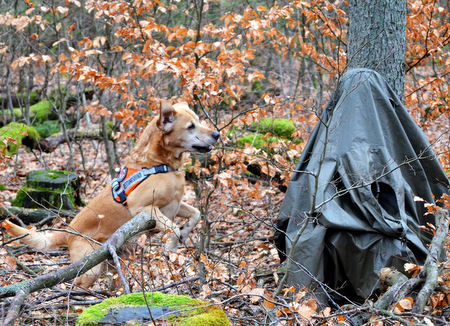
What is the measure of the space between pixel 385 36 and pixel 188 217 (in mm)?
3139

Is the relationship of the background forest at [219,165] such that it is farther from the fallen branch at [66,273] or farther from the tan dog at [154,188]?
the tan dog at [154,188]

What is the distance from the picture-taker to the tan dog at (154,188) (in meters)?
5.40

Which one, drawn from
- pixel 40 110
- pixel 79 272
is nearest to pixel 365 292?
pixel 79 272

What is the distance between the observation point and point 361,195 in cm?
441

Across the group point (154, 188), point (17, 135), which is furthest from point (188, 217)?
point (17, 135)

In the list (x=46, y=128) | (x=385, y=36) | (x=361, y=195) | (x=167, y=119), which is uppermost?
(x=385, y=36)

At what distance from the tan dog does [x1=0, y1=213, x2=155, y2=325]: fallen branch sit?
1705 millimetres

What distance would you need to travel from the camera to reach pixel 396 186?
446cm

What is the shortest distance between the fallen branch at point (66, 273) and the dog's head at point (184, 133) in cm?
189

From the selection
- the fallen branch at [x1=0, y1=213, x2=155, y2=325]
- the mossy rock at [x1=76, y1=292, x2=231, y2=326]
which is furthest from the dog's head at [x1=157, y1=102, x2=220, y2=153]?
the mossy rock at [x1=76, y1=292, x2=231, y2=326]

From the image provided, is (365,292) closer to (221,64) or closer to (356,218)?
(356,218)

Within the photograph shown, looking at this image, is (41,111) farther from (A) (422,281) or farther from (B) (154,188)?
(A) (422,281)

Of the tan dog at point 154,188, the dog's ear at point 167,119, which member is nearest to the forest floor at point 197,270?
the tan dog at point 154,188

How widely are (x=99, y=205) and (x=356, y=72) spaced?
323 cm
